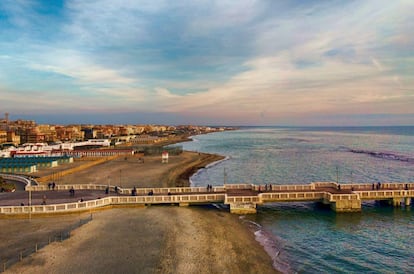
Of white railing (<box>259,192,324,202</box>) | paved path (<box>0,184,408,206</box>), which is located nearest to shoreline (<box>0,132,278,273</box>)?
paved path (<box>0,184,408,206</box>)

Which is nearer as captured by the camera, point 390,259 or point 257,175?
point 390,259

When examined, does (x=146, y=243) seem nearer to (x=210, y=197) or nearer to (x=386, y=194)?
(x=210, y=197)

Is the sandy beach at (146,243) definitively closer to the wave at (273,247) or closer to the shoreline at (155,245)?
the shoreline at (155,245)

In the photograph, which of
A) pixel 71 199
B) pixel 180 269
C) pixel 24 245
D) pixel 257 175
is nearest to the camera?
pixel 180 269

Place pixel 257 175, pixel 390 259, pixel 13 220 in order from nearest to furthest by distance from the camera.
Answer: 1. pixel 390 259
2. pixel 13 220
3. pixel 257 175

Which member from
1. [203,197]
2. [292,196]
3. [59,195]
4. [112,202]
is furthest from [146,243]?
[292,196]

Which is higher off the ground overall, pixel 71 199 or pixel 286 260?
pixel 71 199

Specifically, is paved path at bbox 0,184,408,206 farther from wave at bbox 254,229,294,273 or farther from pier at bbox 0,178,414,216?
wave at bbox 254,229,294,273

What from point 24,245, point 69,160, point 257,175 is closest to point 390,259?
point 24,245

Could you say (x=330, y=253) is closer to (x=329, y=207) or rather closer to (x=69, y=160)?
(x=329, y=207)
